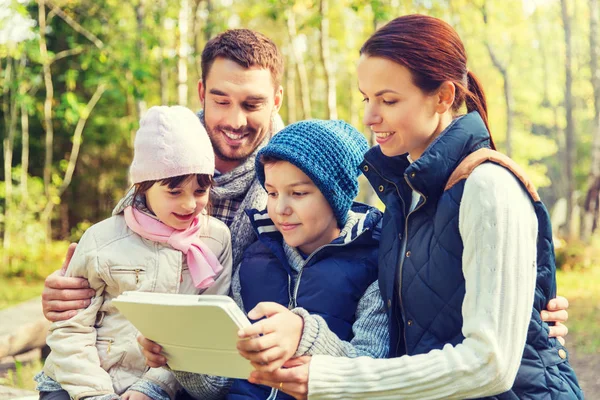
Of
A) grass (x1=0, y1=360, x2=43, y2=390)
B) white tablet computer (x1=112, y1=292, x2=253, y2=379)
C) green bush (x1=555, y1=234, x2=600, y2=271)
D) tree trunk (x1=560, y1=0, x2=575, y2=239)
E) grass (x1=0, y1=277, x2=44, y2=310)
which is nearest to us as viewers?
white tablet computer (x1=112, y1=292, x2=253, y2=379)

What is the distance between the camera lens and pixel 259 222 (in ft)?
8.73

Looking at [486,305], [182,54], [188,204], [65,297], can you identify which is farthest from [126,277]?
[182,54]

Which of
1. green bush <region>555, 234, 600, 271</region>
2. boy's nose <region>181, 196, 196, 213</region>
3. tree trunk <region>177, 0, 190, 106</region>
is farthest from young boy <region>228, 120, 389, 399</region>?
green bush <region>555, 234, 600, 271</region>

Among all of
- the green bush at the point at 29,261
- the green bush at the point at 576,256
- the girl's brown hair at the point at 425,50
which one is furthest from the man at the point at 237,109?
the green bush at the point at 576,256

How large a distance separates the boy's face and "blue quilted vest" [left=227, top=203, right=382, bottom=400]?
9 cm

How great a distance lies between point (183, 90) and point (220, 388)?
7.84 metres

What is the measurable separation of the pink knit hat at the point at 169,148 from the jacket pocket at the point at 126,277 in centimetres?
31

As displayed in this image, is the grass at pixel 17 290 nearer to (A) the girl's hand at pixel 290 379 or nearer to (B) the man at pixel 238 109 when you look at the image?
(B) the man at pixel 238 109

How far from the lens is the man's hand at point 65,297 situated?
2496 millimetres

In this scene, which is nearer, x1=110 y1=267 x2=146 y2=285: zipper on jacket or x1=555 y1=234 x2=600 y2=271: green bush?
x1=110 y1=267 x2=146 y2=285: zipper on jacket

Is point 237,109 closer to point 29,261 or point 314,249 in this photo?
point 314,249

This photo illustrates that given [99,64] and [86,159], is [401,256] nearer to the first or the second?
[99,64]

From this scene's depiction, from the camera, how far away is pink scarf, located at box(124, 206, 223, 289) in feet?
8.30

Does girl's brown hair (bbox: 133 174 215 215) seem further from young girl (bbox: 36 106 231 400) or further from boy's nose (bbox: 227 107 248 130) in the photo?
boy's nose (bbox: 227 107 248 130)
